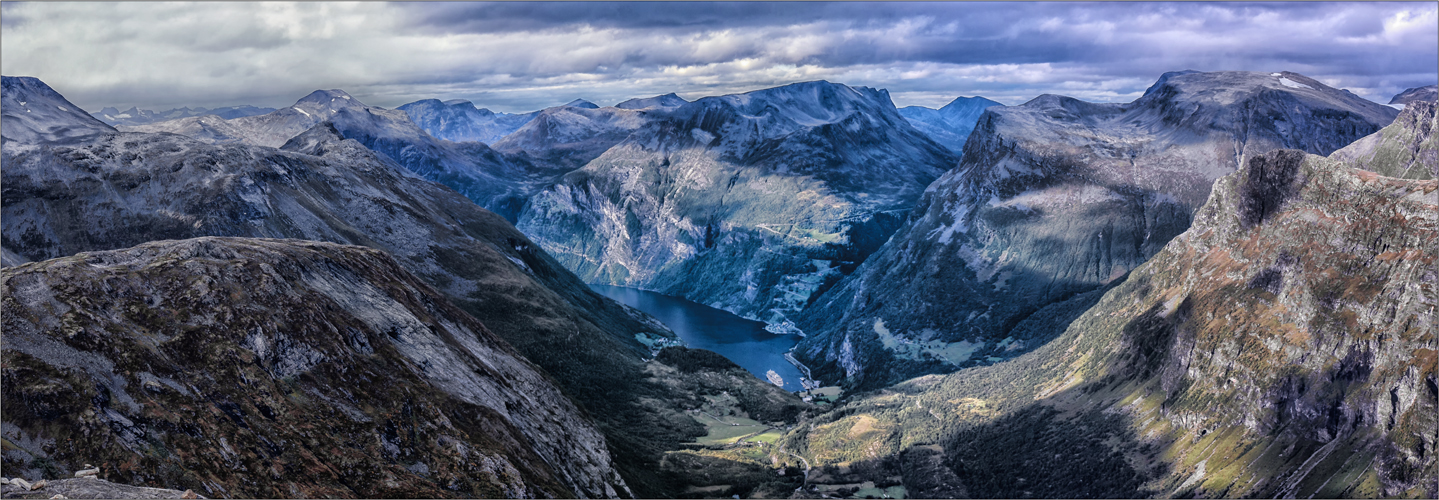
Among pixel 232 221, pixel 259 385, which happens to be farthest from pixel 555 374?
pixel 259 385

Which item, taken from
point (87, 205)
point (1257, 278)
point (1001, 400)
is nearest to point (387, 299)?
point (87, 205)

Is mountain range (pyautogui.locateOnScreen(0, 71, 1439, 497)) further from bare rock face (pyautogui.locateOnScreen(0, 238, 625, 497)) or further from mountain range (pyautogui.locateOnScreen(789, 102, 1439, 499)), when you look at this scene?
mountain range (pyautogui.locateOnScreen(789, 102, 1439, 499))

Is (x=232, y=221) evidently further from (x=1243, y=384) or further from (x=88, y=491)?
(x=1243, y=384)

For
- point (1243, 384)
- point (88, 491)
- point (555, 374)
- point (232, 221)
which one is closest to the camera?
point (88, 491)

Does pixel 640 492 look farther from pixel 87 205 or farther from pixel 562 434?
pixel 87 205

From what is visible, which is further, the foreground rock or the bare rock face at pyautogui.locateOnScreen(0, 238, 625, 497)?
the bare rock face at pyautogui.locateOnScreen(0, 238, 625, 497)

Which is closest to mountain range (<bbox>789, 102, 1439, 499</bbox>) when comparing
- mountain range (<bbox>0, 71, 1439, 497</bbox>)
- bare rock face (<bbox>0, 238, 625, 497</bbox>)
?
mountain range (<bbox>0, 71, 1439, 497</bbox>)
